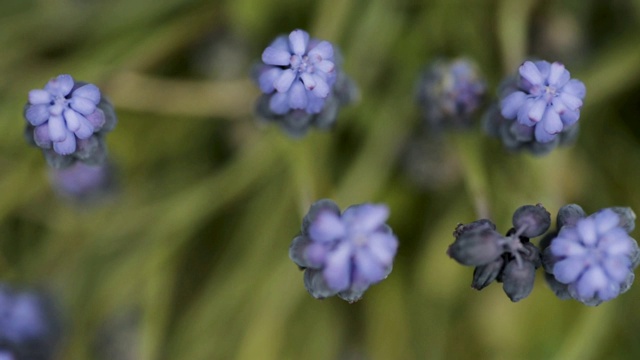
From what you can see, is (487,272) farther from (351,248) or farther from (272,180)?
(272,180)

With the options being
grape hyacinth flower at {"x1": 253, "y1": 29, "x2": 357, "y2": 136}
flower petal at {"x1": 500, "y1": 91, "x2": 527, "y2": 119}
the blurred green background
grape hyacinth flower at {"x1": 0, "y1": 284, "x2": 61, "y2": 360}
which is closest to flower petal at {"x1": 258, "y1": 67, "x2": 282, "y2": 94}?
grape hyacinth flower at {"x1": 253, "y1": 29, "x2": 357, "y2": 136}

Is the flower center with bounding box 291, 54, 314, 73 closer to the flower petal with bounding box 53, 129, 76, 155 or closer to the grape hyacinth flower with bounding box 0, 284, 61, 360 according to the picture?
the flower petal with bounding box 53, 129, 76, 155

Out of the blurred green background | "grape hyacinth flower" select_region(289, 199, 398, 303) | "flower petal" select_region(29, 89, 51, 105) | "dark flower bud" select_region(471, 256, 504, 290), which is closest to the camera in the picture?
"grape hyacinth flower" select_region(289, 199, 398, 303)

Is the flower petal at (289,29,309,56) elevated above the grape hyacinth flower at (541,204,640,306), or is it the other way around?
the flower petal at (289,29,309,56)

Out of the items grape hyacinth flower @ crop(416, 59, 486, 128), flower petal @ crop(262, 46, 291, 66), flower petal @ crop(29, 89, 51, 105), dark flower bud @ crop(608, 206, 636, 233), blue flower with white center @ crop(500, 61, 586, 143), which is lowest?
dark flower bud @ crop(608, 206, 636, 233)

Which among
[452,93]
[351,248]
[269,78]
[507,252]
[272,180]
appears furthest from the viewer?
[272,180]

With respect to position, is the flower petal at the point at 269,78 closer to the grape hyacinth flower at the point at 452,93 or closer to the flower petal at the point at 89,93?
the flower petal at the point at 89,93

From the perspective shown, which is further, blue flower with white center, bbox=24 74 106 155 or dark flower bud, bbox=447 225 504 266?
blue flower with white center, bbox=24 74 106 155


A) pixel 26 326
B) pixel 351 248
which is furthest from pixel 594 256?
pixel 26 326

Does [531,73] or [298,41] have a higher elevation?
[298,41]
